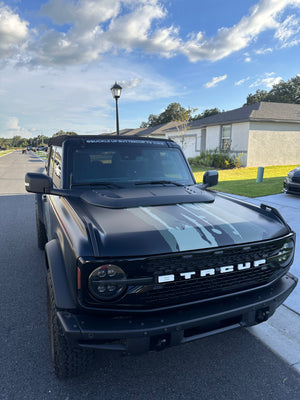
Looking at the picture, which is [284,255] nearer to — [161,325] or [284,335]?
[284,335]

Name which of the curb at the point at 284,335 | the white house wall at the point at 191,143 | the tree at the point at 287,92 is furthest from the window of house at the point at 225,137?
Result: the tree at the point at 287,92

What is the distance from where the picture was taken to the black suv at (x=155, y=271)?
5.94ft

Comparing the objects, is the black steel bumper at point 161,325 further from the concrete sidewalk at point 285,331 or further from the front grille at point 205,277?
the concrete sidewalk at point 285,331

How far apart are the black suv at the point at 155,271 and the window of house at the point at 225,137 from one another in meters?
20.0

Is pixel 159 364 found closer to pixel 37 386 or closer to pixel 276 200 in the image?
pixel 37 386

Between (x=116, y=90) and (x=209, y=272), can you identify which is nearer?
(x=209, y=272)

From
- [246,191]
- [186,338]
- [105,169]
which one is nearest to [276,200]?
[246,191]

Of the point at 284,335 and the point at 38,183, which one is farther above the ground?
the point at 38,183

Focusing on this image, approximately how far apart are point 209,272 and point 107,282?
708 millimetres

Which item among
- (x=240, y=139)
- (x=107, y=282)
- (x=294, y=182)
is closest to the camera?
(x=107, y=282)

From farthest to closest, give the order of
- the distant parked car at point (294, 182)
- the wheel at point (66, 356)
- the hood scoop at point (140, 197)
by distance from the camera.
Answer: the distant parked car at point (294, 182) → the hood scoop at point (140, 197) → the wheel at point (66, 356)

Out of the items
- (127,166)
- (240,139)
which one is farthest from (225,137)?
(127,166)

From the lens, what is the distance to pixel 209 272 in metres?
2.01

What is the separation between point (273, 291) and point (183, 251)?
0.97 m
